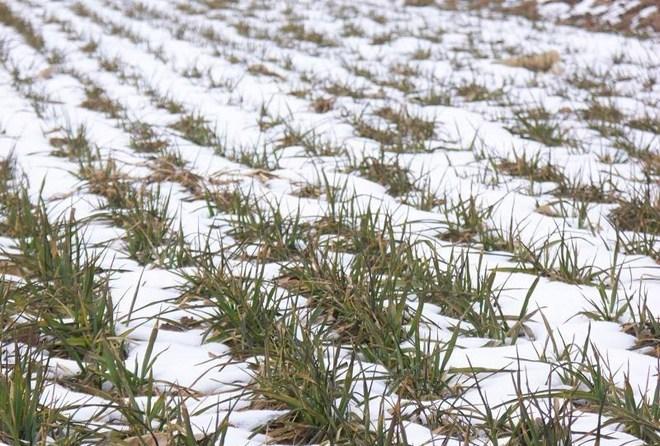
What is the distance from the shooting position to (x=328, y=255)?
2.66 m

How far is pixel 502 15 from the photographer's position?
35.8 ft

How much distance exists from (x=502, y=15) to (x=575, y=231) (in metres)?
8.90

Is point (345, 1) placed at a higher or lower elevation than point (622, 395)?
higher

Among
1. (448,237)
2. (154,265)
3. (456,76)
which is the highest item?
(456,76)

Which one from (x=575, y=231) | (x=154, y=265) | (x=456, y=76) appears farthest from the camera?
(x=456, y=76)

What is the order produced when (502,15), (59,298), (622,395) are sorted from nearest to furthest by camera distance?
(622,395), (59,298), (502,15)

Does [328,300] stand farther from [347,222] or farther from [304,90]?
[304,90]

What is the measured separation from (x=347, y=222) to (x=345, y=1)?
10044 mm

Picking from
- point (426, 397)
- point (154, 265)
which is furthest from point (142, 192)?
point (426, 397)

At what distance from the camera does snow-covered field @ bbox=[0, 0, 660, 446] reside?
161 centimetres

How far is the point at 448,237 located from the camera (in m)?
2.94

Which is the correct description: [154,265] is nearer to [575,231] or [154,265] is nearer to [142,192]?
[142,192]

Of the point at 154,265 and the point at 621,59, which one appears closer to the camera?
the point at 154,265

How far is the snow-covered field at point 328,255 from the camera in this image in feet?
5.28
